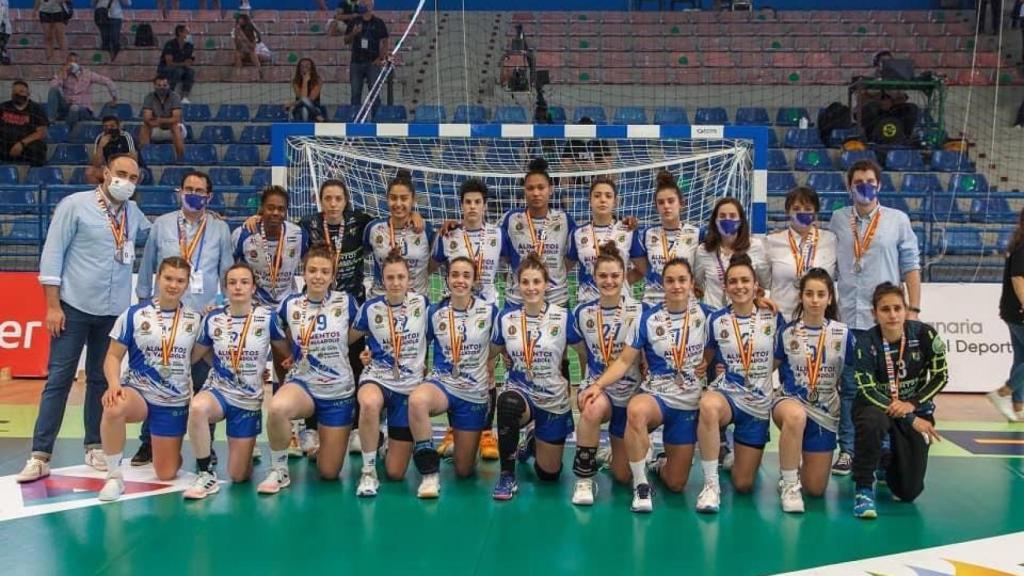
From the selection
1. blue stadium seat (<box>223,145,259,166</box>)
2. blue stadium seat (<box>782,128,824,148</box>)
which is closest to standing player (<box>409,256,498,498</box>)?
blue stadium seat (<box>223,145,259,166</box>)

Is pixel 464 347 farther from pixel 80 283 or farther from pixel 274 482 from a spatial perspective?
pixel 80 283

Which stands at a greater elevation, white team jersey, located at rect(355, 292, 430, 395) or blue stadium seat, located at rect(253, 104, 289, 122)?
blue stadium seat, located at rect(253, 104, 289, 122)

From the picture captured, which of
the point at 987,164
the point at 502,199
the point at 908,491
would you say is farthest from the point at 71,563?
the point at 987,164

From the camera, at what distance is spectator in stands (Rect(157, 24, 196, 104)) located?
581 inches

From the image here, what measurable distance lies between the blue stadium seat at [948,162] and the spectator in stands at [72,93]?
11.2 meters

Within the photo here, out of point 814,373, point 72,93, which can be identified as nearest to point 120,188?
point 814,373

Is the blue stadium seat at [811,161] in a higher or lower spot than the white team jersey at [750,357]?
higher

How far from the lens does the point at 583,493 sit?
5.55 meters

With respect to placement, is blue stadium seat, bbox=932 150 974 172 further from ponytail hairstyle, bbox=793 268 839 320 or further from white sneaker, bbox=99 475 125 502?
white sneaker, bbox=99 475 125 502

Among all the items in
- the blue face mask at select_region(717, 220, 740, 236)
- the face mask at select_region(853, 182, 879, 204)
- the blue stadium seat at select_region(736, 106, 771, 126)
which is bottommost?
the blue face mask at select_region(717, 220, 740, 236)

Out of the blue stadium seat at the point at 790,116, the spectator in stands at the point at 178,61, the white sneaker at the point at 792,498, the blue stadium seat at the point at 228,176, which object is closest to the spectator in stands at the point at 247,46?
the spectator in stands at the point at 178,61

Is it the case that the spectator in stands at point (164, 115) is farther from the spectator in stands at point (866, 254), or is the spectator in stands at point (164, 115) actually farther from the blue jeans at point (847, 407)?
the blue jeans at point (847, 407)

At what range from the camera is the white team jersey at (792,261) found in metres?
6.18

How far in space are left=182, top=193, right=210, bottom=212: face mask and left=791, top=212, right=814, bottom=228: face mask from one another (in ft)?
11.6
